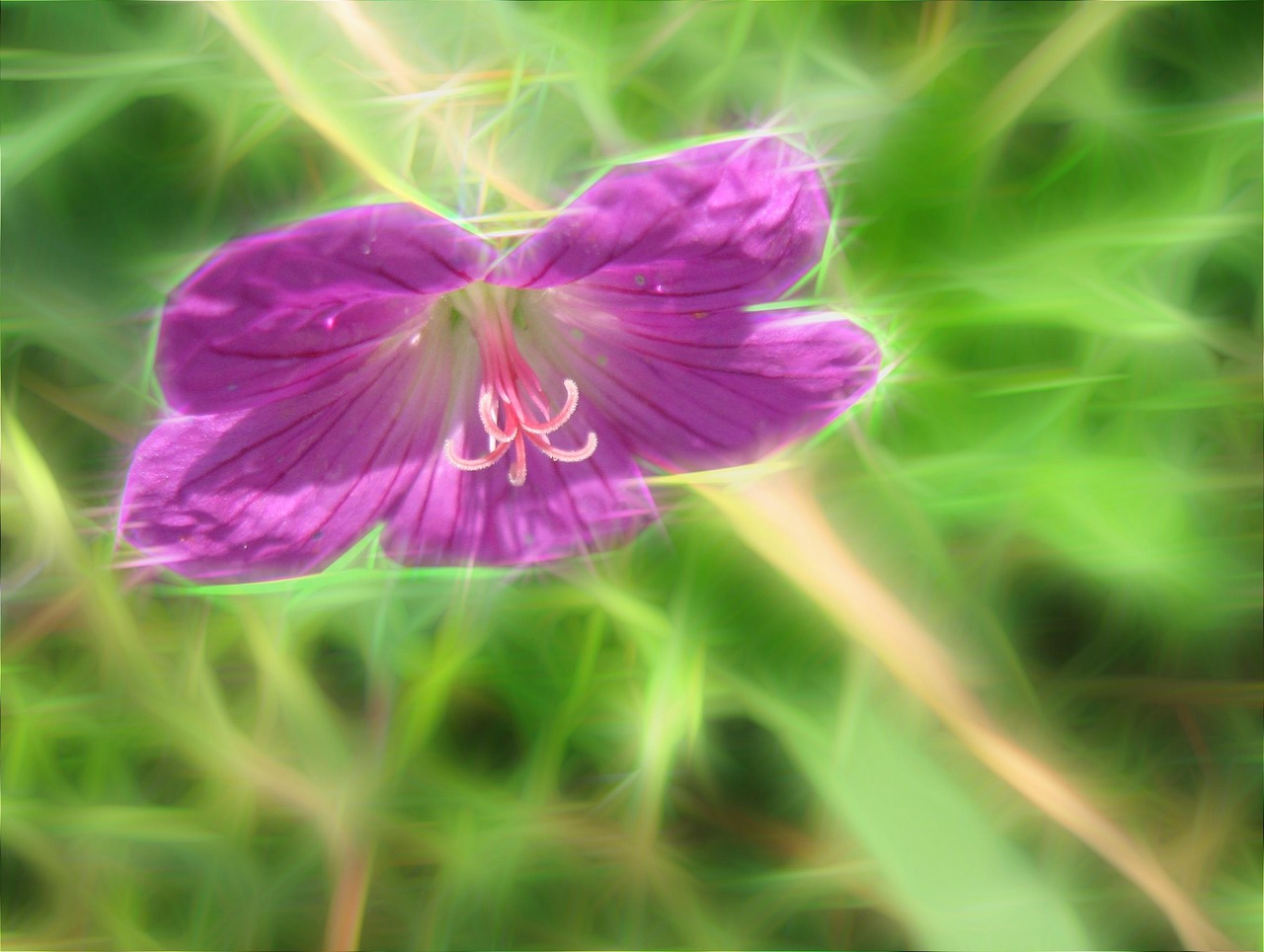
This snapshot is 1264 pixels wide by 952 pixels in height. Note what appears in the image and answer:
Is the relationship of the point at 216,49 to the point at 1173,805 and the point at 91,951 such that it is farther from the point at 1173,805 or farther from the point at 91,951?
the point at 1173,805

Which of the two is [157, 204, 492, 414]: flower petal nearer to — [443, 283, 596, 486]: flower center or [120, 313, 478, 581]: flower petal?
[120, 313, 478, 581]: flower petal

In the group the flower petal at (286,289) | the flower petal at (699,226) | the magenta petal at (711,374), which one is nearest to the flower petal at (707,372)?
the magenta petal at (711,374)

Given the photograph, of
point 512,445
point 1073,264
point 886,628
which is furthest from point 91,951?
point 1073,264

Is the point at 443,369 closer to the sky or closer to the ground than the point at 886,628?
closer to the sky

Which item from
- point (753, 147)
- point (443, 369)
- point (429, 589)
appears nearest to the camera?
point (753, 147)

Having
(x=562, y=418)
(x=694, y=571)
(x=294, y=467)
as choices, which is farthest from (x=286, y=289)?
(x=694, y=571)

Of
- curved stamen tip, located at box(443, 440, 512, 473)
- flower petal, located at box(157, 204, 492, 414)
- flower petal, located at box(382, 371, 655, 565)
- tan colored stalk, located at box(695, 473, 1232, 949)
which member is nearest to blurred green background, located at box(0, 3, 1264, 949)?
tan colored stalk, located at box(695, 473, 1232, 949)
